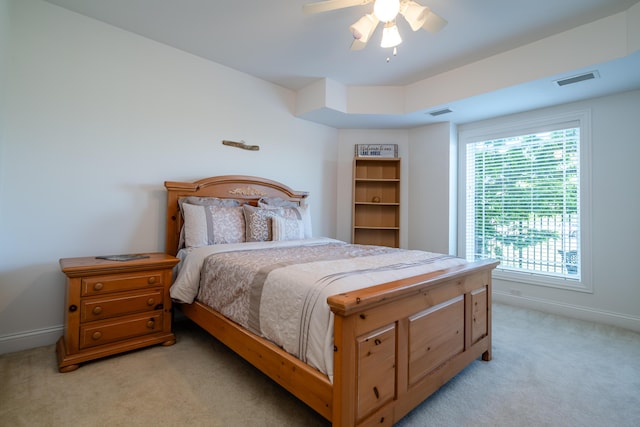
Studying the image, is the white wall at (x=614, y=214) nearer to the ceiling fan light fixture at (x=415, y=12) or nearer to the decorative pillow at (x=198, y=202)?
the ceiling fan light fixture at (x=415, y=12)

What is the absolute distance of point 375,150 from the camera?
4.34m

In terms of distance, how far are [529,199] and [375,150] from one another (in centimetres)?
202

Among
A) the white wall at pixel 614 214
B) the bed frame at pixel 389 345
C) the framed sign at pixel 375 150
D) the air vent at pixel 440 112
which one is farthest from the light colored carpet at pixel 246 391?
the framed sign at pixel 375 150

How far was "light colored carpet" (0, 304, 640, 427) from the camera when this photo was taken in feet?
4.90

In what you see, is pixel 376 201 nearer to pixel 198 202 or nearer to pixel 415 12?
pixel 198 202

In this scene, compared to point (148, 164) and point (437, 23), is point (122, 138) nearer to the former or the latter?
point (148, 164)

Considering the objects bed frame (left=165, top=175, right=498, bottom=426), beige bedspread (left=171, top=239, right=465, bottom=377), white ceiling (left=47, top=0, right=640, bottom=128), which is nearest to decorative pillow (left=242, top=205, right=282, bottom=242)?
beige bedspread (left=171, top=239, right=465, bottom=377)

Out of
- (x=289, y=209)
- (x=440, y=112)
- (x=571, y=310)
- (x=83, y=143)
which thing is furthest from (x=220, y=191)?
(x=571, y=310)

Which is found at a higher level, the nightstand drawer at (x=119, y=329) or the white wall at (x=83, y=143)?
the white wall at (x=83, y=143)

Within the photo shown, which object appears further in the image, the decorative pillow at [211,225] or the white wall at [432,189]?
the white wall at [432,189]

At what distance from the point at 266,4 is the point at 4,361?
314cm

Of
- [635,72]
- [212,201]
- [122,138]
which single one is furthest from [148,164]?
[635,72]

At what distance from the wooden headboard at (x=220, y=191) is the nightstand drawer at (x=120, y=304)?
61 centimetres

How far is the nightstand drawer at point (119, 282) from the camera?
6.51 feet
